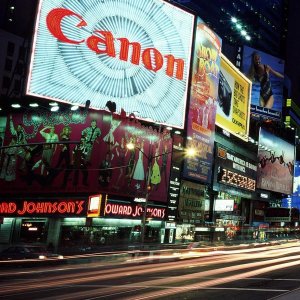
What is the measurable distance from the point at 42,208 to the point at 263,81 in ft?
231

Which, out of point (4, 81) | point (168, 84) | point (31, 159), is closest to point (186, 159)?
point (168, 84)

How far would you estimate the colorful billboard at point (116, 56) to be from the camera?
53.4m

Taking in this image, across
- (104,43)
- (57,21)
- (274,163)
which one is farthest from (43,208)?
(274,163)

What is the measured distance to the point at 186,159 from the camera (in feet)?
207

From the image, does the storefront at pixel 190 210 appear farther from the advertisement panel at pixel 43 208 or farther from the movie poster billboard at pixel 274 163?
the movie poster billboard at pixel 274 163

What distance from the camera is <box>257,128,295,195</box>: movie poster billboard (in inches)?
3578

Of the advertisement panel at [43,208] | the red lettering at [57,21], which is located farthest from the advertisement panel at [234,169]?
the red lettering at [57,21]

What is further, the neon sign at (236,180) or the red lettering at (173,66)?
the neon sign at (236,180)

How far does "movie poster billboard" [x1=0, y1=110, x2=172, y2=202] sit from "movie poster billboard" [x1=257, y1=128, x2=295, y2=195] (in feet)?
129

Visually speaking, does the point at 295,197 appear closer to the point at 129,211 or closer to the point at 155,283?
the point at 129,211

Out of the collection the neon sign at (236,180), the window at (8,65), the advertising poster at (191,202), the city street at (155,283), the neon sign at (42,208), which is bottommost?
the city street at (155,283)

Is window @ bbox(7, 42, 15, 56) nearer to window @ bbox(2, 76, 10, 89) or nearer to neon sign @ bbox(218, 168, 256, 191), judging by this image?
window @ bbox(2, 76, 10, 89)

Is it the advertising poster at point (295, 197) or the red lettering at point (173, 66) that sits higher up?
the red lettering at point (173, 66)

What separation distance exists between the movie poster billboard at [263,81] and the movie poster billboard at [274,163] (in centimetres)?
919
